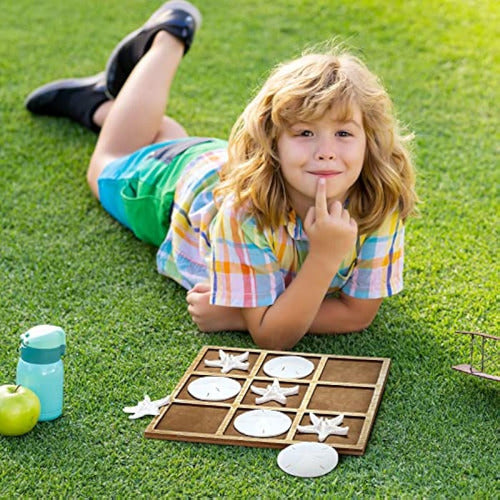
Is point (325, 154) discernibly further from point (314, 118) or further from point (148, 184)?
point (148, 184)

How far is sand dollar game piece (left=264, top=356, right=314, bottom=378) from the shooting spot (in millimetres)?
2104

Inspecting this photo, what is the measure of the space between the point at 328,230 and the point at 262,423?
441 millimetres

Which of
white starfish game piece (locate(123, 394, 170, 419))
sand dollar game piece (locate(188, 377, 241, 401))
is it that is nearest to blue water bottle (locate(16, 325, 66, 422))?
white starfish game piece (locate(123, 394, 170, 419))

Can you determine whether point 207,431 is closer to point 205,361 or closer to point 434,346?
point 205,361

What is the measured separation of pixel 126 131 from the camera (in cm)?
301

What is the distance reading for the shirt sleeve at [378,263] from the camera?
2262mm

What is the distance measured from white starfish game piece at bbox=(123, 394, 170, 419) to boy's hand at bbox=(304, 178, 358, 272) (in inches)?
17.6

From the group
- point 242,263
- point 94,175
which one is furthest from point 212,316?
point 94,175

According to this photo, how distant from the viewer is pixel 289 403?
2.01m

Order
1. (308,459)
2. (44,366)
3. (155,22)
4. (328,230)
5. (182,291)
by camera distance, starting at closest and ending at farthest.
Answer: (308,459), (44,366), (328,230), (182,291), (155,22)

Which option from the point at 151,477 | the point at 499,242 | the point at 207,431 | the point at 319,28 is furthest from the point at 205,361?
the point at 319,28

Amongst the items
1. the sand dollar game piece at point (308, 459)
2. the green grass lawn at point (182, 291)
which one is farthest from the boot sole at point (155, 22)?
the sand dollar game piece at point (308, 459)

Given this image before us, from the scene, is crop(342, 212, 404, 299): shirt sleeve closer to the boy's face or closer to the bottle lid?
the boy's face

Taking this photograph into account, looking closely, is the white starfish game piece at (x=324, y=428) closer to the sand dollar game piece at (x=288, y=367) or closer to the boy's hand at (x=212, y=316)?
the sand dollar game piece at (x=288, y=367)
